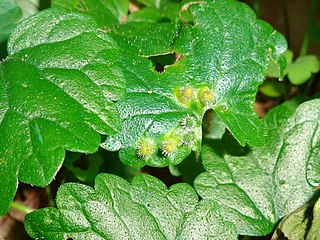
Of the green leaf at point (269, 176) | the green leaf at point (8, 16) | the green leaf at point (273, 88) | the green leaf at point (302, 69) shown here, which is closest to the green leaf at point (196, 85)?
the green leaf at point (269, 176)

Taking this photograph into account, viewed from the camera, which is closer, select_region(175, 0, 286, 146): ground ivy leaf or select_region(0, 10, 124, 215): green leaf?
select_region(0, 10, 124, 215): green leaf

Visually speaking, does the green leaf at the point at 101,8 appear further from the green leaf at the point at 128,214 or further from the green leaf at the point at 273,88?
the green leaf at the point at 273,88

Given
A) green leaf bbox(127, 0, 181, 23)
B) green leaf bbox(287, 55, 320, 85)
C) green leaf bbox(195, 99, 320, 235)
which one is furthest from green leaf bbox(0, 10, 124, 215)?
green leaf bbox(287, 55, 320, 85)

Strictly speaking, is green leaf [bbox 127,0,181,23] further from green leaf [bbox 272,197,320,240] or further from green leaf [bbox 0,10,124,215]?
green leaf [bbox 272,197,320,240]

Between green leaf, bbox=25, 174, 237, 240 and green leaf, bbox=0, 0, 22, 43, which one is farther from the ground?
green leaf, bbox=0, 0, 22, 43

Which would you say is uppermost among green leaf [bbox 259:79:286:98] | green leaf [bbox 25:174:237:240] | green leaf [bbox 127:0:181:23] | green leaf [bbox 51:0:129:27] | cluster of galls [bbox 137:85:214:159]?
green leaf [bbox 51:0:129:27]

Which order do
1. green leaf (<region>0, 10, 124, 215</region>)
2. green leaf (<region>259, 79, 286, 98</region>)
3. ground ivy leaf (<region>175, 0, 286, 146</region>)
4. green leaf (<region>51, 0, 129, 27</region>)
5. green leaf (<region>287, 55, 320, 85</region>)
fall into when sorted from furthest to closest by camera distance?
→ green leaf (<region>259, 79, 286, 98</region>), green leaf (<region>287, 55, 320, 85</region>), green leaf (<region>51, 0, 129, 27</region>), ground ivy leaf (<region>175, 0, 286, 146</region>), green leaf (<region>0, 10, 124, 215</region>)
